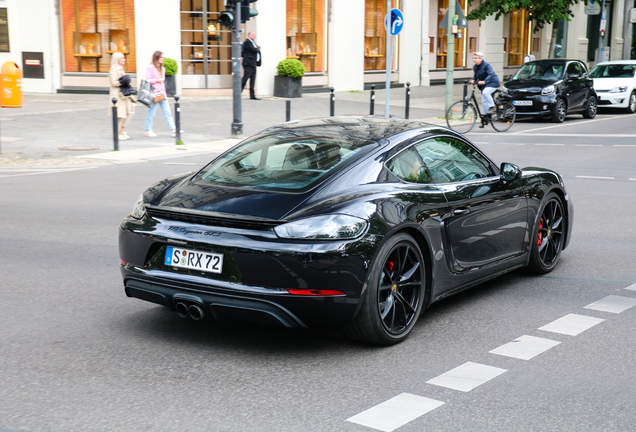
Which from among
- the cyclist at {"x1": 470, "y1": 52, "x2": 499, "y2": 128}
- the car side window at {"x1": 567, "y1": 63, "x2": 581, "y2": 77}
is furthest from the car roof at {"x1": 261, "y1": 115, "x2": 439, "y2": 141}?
the car side window at {"x1": 567, "y1": 63, "x2": 581, "y2": 77}

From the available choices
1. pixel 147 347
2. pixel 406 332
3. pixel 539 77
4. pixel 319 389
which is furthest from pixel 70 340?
pixel 539 77

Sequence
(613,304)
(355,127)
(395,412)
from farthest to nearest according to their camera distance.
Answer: (613,304) < (355,127) < (395,412)

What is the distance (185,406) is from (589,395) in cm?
203

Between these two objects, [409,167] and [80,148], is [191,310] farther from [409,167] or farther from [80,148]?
[80,148]

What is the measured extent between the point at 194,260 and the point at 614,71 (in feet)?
86.8

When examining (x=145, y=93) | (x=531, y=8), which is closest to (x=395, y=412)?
(x=145, y=93)

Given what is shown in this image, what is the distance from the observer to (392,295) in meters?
5.10

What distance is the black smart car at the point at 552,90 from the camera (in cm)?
2345

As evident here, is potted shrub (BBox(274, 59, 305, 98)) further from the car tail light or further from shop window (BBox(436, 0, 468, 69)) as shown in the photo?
the car tail light

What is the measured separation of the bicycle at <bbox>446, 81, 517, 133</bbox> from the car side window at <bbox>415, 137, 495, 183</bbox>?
14.3 m

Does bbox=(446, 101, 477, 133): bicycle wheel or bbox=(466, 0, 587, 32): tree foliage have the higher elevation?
bbox=(466, 0, 587, 32): tree foliage

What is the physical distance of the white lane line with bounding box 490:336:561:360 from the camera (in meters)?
4.98

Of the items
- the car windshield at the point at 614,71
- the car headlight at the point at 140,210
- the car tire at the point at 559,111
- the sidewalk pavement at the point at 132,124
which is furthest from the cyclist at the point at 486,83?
the car headlight at the point at 140,210

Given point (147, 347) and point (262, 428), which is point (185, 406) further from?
point (147, 347)
